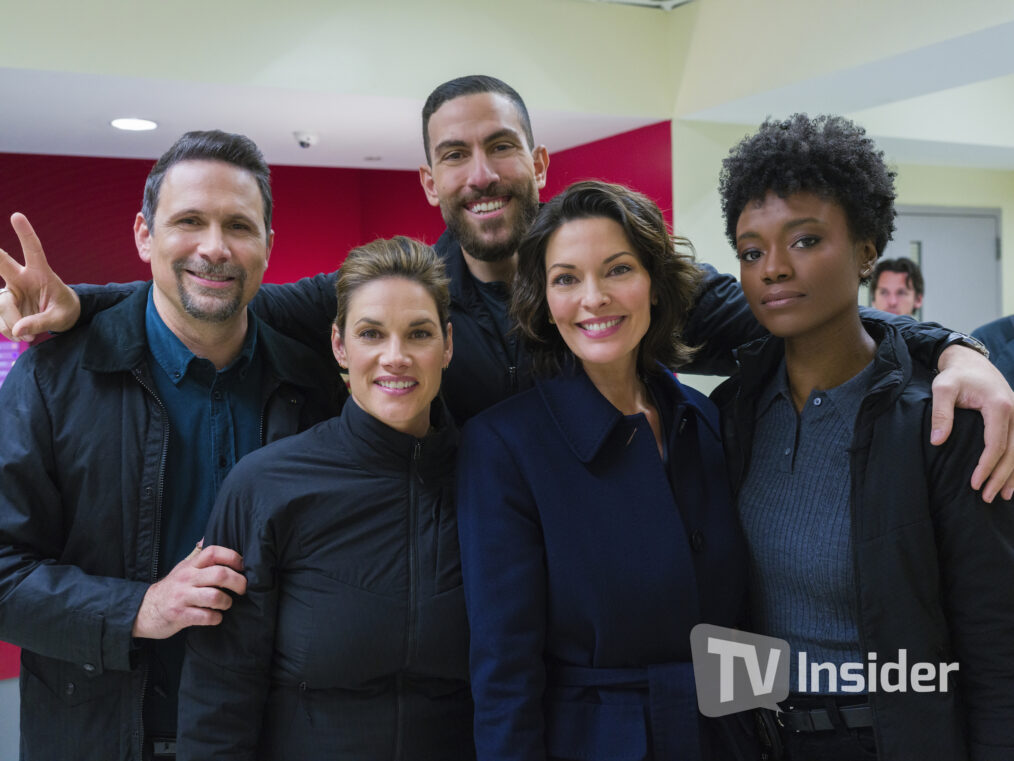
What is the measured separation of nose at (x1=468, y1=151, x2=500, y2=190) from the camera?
2.18 m

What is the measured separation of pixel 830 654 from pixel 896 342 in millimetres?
566

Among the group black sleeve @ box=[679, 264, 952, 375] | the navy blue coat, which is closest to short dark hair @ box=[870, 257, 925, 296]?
black sleeve @ box=[679, 264, 952, 375]

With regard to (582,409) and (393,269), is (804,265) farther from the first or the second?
(393,269)

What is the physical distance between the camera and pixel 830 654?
5.28ft

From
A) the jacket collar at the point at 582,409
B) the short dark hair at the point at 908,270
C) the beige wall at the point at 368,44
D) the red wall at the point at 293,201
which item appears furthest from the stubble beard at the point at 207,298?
the short dark hair at the point at 908,270

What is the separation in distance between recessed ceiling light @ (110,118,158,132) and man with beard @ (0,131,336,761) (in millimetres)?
3266

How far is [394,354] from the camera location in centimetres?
173

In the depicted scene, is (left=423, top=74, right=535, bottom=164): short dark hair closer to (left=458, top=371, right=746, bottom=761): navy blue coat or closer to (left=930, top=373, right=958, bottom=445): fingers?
(left=458, top=371, right=746, bottom=761): navy blue coat

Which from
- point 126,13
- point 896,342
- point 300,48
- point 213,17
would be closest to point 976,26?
point 896,342

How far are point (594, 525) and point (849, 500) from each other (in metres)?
0.43

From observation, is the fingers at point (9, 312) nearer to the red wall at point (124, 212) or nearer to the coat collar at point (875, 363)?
the coat collar at point (875, 363)

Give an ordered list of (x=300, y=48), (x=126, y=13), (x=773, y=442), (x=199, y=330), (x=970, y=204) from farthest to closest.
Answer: (x=970, y=204) < (x=300, y=48) < (x=126, y=13) < (x=199, y=330) < (x=773, y=442)

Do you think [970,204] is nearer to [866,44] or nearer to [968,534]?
[866,44]

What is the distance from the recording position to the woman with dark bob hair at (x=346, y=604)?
1630 mm
